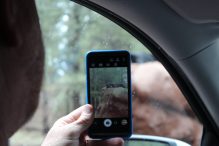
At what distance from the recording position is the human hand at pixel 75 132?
4.51ft

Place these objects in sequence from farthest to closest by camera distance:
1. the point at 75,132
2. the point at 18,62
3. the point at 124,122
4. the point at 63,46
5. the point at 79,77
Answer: the point at 63,46
the point at 79,77
the point at 124,122
the point at 75,132
the point at 18,62

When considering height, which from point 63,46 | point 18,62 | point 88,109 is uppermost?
point 63,46

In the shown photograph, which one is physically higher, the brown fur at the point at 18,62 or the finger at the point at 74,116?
the brown fur at the point at 18,62

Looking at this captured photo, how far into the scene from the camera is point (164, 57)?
1857mm

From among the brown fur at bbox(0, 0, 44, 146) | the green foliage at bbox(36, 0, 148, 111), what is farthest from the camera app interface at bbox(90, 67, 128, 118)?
the green foliage at bbox(36, 0, 148, 111)

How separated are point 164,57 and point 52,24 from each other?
231 cm

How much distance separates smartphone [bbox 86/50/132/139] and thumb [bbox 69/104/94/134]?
0.25 feet

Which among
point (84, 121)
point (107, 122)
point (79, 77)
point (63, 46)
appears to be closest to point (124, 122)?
point (107, 122)

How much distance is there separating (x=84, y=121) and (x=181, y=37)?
60 centimetres

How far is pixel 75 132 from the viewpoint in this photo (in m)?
1.37

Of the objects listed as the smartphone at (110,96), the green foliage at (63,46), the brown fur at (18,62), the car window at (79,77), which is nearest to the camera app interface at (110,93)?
the smartphone at (110,96)

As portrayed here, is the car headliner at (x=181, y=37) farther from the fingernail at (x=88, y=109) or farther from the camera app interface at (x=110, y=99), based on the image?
the fingernail at (x=88, y=109)

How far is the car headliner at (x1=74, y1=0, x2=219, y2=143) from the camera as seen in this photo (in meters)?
1.70

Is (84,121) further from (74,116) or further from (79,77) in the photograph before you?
(79,77)
